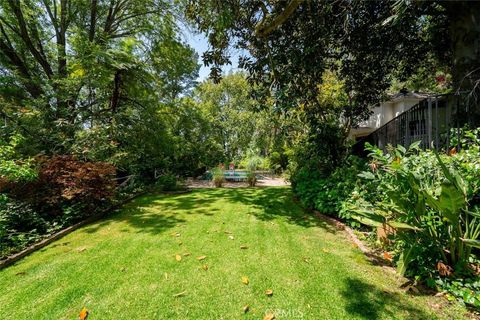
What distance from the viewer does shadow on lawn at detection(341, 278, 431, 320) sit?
88.7 inches

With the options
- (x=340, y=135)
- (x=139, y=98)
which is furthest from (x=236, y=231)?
(x=139, y=98)

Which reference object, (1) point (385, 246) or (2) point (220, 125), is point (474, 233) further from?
(2) point (220, 125)

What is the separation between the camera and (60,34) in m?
10.9

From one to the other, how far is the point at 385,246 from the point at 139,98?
10.0 m

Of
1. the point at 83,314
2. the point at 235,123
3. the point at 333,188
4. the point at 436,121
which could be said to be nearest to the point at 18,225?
the point at 83,314

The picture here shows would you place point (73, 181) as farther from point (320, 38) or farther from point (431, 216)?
point (320, 38)

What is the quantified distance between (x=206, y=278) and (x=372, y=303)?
1853 millimetres

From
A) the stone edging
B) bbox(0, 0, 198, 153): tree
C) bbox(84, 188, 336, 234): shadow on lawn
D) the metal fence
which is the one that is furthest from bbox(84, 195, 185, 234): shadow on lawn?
the metal fence

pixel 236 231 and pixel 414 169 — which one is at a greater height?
pixel 414 169

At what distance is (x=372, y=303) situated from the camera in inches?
95.5

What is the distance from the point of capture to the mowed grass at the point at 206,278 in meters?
2.33

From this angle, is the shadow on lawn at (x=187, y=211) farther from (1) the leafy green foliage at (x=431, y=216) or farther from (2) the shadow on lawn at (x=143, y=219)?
(1) the leafy green foliage at (x=431, y=216)

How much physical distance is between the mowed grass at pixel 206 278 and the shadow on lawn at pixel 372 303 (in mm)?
Result: 10

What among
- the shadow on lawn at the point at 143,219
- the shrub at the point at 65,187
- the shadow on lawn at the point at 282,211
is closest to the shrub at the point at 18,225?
the shrub at the point at 65,187
